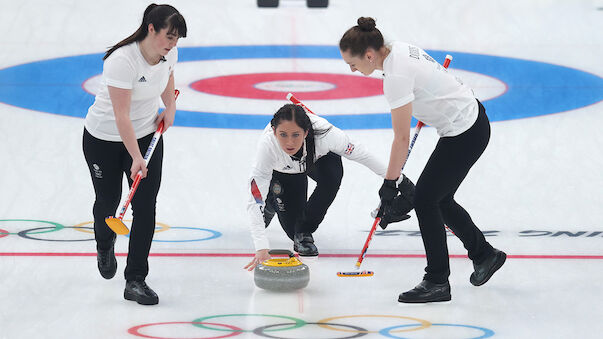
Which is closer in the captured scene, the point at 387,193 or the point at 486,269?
the point at 387,193

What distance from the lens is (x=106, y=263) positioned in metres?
4.18

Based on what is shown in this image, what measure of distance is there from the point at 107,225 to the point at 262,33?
290 inches

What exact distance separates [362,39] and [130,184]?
1.22 meters

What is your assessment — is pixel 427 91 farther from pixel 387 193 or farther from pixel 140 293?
pixel 140 293

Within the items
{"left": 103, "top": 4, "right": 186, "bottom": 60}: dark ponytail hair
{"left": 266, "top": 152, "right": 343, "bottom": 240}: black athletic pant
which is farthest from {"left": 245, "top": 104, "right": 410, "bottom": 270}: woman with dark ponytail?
{"left": 103, "top": 4, "right": 186, "bottom": 60}: dark ponytail hair

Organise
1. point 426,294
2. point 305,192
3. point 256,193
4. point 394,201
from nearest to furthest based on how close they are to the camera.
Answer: point 426,294 < point 394,201 < point 256,193 < point 305,192

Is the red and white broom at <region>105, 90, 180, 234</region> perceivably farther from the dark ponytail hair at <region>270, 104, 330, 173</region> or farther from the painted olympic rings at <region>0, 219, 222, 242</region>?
the painted olympic rings at <region>0, 219, 222, 242</region>

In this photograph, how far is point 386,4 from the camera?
41.4 feet

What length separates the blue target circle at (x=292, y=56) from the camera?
25.4 ft

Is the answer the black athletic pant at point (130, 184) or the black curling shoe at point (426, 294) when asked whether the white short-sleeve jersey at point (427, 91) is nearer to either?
the black curling shoe at point (426, 294)

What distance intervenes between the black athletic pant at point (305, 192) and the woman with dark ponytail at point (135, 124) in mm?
1002

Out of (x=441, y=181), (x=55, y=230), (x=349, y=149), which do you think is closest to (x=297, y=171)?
(x=349, y=149)

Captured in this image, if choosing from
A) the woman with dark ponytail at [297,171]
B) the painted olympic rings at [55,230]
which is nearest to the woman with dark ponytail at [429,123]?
the woman with dark ponytail at [297,171]

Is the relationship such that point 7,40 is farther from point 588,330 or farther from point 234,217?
point 588,330
